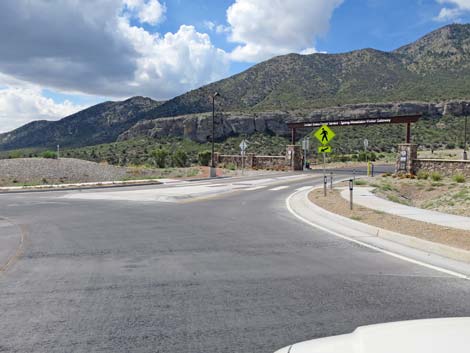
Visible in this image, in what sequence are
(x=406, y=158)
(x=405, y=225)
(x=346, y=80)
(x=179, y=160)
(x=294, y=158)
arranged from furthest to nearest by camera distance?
(x=346, y=80) < (x=179, y=160) < (x=294, y=158) < (x=406, y=158) < (x=405, y=225)

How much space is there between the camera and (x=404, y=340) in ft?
8.42

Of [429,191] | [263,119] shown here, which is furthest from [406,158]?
[263,119]

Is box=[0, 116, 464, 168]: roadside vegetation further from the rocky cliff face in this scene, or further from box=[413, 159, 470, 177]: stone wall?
box=[413, 159, 470, 177]: stone wall

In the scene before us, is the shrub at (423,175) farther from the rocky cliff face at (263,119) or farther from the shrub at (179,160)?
the rocky cliff face at (263,119)

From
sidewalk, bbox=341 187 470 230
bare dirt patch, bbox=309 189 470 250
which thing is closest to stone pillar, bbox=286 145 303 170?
sidewalk, bbox=341 187 470 230

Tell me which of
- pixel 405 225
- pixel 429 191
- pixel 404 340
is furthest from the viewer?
pixel 429 191

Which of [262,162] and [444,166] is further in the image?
[262,162]

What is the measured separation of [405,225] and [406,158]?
2349 centimetres

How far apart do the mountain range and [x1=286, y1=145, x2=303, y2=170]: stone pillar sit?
41.5 meters

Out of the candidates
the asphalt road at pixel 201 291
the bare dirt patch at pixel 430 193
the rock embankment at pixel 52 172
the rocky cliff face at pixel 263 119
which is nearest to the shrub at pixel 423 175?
the bare dirt patch at pixel 430 193

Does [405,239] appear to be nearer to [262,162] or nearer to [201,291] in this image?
[201,291]

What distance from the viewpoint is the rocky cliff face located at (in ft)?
256

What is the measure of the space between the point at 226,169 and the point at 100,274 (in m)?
39.1

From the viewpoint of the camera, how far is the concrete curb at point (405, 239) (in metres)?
8.18
